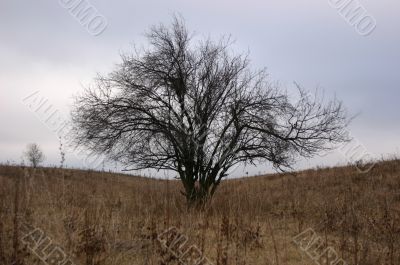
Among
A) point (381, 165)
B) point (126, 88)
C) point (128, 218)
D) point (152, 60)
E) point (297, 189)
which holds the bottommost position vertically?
point (128, 218)

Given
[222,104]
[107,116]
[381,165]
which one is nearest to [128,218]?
[107,116]

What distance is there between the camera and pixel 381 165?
2000cm

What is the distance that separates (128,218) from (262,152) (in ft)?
19.4

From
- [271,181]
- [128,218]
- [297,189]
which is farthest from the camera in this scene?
[271,181]

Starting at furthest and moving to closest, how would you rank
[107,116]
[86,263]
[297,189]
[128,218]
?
[297,189], [107,116], [128,218], [86,263]

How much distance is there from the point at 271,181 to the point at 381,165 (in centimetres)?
528

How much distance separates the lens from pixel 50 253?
5.27 metres

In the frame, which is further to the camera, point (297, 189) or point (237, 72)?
point (297, 189)

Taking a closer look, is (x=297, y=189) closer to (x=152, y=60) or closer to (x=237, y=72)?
(x=237, y=72)

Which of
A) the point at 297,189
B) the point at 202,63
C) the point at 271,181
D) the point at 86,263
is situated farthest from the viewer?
the point at 271,181

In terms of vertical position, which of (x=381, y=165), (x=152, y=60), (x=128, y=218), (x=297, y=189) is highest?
(x=152, y=60)

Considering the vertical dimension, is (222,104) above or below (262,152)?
above

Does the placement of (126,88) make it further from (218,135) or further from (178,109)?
(218,135)

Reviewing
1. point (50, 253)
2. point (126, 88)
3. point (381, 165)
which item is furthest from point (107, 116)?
point (381, 165)
